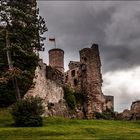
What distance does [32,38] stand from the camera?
53.7 metres

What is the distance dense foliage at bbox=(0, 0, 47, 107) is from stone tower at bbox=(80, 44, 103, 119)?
19544 millimetres

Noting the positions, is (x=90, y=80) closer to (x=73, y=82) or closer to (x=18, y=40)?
(x=73, y=82)

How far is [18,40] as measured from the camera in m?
52.5

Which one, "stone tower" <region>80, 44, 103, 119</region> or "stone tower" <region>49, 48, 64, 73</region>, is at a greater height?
"stone tower" <region>49, 48, 64, 73</region>

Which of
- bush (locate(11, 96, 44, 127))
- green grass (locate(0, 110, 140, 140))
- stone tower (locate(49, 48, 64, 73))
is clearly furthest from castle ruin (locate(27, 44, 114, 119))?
green grass (locate(0, 110, 140, 140))

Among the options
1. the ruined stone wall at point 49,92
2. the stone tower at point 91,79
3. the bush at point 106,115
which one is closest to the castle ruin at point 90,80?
the stone tower at point 91,79

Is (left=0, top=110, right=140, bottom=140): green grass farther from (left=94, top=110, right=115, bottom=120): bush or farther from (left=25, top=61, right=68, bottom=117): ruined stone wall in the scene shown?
(left=94, top=110, right=115, bottom=120): bush

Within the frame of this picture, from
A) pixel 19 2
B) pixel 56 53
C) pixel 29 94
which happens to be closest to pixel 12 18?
pixel 19 2

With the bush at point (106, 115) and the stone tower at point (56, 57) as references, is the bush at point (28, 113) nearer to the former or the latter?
the bush at point (106, 115)

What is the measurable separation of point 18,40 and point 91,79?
2392 centimetres

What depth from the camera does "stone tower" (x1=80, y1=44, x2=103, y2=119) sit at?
7250 centimetres

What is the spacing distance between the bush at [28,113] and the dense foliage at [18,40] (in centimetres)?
653

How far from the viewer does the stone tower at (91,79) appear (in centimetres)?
7250

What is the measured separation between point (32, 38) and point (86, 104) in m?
21.8
